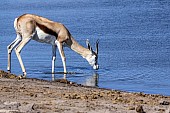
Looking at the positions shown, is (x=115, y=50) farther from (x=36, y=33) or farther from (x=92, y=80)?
(x=92, y=80)

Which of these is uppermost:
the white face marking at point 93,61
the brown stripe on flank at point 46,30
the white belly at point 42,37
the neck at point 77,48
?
the brown stripe on flank at point 46,30

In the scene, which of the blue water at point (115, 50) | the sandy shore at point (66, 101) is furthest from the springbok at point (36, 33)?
the sandy shore at point (66, 101)

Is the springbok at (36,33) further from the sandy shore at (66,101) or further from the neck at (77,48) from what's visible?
the sandy shore at (66,101)

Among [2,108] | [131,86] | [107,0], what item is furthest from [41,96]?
[107,0]

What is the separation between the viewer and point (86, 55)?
18672mm

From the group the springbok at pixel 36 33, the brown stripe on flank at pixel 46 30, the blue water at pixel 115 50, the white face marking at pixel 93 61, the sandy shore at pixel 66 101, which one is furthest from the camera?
the white face marking at pixel 93 61

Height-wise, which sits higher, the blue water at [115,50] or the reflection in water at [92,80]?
the blue water at [115,50]

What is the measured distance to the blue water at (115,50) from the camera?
16.5m

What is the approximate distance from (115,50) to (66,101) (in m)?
11.7

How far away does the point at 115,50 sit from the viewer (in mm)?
22109

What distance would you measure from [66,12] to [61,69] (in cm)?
2146

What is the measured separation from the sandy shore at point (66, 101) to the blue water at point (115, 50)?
2.78 meters

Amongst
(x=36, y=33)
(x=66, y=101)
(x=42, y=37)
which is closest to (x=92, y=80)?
(x=42, y=37)

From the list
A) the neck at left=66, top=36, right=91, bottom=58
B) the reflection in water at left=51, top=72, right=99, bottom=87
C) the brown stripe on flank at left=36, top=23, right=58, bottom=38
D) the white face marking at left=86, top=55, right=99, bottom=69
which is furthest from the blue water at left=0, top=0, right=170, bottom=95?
the brown stripe on flank at left=36, top=23, right=58, bottom=38
